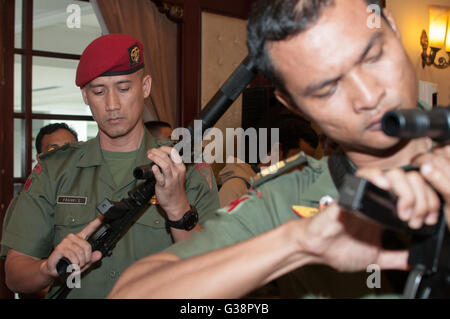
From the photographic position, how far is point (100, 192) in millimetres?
1855

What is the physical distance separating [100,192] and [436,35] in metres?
3.88

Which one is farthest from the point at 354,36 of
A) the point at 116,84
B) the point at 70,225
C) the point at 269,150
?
the point at 269,150

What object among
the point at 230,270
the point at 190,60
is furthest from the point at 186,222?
the point at 190,60

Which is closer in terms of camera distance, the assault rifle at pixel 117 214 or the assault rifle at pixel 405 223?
the assault rifle at pixel 405 223

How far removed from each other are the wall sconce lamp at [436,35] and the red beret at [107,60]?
3.57 meters

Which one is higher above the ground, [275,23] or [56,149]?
[275,23]

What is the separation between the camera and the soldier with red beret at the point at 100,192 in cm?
171

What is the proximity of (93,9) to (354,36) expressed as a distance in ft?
10.8

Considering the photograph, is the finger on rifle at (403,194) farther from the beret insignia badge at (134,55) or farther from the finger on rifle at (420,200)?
the beret insignia badge at (134,55)

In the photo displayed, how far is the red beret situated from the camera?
70.1 inches

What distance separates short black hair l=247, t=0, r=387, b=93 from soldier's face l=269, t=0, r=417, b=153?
0.02 metres

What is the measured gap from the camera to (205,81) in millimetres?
4285

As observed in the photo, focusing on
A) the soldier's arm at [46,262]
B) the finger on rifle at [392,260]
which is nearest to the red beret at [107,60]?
the soldier's arm at [46,262]

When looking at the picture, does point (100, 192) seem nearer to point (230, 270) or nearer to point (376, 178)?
point (230, 270)
